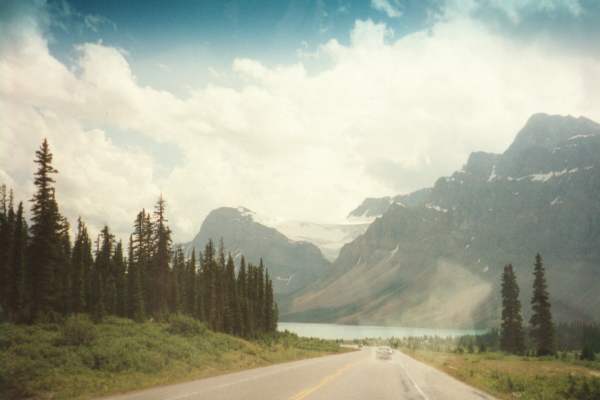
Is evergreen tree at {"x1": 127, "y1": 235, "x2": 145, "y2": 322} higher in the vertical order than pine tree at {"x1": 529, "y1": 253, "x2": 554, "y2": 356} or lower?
higher

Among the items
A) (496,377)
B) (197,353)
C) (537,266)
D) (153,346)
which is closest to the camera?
(496,377)

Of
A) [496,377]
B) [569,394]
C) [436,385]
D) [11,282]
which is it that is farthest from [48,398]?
[11,282]

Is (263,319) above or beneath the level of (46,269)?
beneath

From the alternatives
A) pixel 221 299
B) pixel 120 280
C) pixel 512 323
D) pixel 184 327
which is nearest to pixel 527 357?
pixel 512 323

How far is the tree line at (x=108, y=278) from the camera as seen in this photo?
48.5 meters

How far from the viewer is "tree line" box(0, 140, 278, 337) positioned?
1909 inches

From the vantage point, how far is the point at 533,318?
3248 inches

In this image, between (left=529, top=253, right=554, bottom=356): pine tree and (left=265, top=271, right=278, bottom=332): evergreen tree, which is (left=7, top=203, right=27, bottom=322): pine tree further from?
(left=529, top=253, right=554, bottom=356): pine tree

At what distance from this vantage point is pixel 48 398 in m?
18.3

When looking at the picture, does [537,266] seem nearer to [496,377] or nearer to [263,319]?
[263,319]

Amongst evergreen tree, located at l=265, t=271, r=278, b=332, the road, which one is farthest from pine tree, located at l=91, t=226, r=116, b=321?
the road

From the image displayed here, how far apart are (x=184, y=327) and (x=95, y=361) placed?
20.4 metres

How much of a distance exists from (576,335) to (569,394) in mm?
151582

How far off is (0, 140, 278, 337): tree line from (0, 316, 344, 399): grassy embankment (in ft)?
40.1
